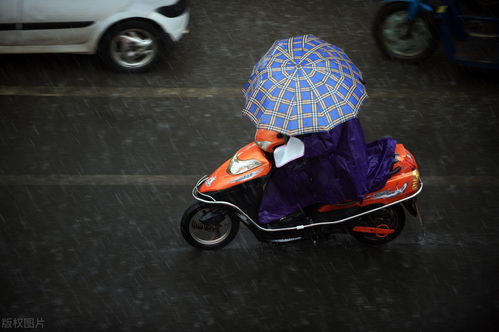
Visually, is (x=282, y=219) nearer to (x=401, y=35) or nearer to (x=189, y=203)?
(x=189, y=203)

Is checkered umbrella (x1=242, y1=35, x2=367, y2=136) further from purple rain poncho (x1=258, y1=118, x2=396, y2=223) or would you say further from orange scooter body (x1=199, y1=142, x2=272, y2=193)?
orange scooter body (x1=199, y1=142, x2=272, y2=193)

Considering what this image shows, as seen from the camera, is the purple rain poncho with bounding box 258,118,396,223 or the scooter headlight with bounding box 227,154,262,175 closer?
the purple rain poncho with bounding box 258,118,396,223

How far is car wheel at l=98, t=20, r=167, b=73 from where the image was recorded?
7.24 m

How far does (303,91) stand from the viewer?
156 inches

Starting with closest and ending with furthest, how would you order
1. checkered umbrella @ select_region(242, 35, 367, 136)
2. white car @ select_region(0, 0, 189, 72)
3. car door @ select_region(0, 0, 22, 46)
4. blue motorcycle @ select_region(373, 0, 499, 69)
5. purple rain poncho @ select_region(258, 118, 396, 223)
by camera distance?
checkered umbrella @ select_region(242, 35, 367, 136) < purple rain poncho @ select_region(258, 118, 396, 223) < car door @ select_region(0, 0, 22, 46) < white car @ select_region(0, 0, 189, 72) < blue motorcycle @ select_region(373, 0, 499, 69)

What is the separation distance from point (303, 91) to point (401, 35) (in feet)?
14.1

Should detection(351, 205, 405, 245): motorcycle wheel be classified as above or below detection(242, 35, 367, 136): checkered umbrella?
below

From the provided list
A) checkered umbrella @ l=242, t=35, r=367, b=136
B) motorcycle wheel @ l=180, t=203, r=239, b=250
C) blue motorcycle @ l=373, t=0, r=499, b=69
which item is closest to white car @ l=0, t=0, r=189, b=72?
blue motorcycle @ l=373, t=0, r=499, b=69

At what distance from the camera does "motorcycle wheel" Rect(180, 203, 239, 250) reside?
481cm

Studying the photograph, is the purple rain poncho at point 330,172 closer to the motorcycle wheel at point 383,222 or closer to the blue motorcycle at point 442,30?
the motorcycle wheel at point 383,222

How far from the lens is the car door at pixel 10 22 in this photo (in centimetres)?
686

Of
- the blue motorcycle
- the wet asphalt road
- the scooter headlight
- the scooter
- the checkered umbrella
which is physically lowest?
the wet asphalt road

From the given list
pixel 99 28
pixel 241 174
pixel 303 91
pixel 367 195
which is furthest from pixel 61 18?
pixel 367 195

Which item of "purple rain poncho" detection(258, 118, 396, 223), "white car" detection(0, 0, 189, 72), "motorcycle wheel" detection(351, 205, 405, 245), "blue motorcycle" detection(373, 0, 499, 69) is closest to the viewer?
"purple rain poncho" detection(258, 118, 396, 223)
